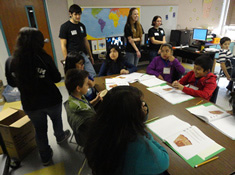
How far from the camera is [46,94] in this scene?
1436mm

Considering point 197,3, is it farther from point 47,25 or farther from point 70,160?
point 70,160

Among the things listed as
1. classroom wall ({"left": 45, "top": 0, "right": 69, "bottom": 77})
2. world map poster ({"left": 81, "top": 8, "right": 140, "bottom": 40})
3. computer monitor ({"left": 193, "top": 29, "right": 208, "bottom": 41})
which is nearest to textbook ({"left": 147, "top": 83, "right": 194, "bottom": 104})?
world map poster ({"left": 81, "top": 8, "right": 140, "bottom": 40})

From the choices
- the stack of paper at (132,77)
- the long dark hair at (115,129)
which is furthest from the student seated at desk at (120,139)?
the stack of paper at (132,77)

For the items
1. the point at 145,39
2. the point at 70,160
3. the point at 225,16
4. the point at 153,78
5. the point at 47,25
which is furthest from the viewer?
the point at 225,16

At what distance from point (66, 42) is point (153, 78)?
1485mm

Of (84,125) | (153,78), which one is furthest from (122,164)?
(153,78)

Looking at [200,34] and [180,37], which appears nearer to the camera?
[200,34]

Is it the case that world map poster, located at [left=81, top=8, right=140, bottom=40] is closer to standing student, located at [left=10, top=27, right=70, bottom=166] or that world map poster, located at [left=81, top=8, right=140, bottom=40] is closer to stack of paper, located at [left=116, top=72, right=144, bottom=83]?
stack of paper, located at [left=116, top=72, right=144, bottom=83]

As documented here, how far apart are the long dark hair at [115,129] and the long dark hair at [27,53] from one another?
2.72ft

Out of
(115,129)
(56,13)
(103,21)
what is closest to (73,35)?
(56,13)

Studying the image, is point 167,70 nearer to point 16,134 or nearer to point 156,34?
point 156,34

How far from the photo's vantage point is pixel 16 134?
5.61 feet

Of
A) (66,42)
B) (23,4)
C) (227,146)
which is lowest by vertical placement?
(227,146)

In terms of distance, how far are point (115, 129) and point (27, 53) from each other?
95cm
